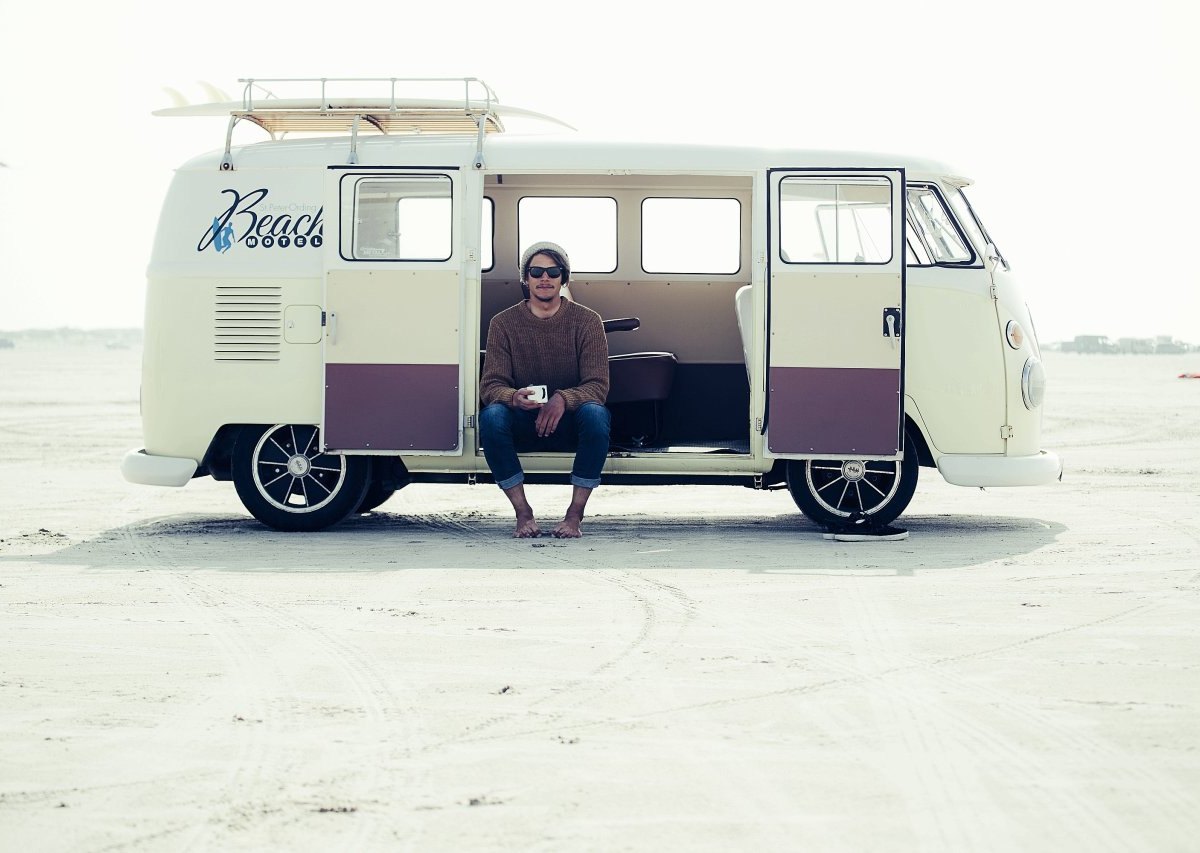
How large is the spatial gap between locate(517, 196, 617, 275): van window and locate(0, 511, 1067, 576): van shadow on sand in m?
1.74

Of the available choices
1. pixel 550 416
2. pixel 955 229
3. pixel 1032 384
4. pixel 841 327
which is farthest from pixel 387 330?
pixel 1032 384

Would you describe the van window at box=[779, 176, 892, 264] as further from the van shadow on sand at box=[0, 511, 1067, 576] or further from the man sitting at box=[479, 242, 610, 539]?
the van shadow on sand at box=[0, 511, 1067, 576]

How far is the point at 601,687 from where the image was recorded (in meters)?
5.32

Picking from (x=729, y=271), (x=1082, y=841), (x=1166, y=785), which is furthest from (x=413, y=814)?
(x=729, y=271)

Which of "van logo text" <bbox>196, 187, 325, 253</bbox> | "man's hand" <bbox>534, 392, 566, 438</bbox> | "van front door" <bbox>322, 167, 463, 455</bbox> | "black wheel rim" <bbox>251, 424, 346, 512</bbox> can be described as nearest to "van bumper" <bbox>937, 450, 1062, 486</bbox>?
"man's hand" <bbox>534, 392, 566, 438</bbox>

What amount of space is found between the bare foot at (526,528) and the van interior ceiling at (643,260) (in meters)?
1.29

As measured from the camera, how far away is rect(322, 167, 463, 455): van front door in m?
9.19

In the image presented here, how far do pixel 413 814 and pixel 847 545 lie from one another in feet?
17.8

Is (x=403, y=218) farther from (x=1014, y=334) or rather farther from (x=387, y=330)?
(x=1014, y=334)

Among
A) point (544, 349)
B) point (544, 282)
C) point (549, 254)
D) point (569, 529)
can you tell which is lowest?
point (569, 529)

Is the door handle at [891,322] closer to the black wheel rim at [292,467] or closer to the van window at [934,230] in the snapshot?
the van window at [934,230]

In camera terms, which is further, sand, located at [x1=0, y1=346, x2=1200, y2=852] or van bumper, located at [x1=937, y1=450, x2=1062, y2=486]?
van bumper, located at [x1=937, y1=450, x2=1062, y2=486]

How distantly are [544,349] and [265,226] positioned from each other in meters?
1.84

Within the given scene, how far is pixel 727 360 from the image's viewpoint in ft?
36.4
